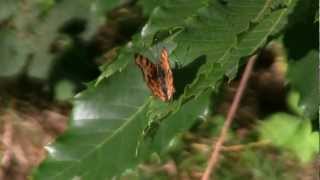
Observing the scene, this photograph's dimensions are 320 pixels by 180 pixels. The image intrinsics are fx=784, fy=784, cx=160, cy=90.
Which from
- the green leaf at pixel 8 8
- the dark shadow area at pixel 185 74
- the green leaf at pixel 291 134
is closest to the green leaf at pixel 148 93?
the dark shadow area at pixel 185 74

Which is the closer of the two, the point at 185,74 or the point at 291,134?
the point at 185,74

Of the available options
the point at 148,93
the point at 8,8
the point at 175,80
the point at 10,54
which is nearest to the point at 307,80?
the point at 148,93

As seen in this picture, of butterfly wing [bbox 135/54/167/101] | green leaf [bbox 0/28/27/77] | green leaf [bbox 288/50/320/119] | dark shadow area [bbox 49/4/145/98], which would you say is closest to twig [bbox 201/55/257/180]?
green leaf [bbox 288/50/320/119]

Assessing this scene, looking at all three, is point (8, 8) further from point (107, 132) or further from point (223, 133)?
point (107, 132)

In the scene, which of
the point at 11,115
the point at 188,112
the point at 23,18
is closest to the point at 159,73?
the point at 188,112

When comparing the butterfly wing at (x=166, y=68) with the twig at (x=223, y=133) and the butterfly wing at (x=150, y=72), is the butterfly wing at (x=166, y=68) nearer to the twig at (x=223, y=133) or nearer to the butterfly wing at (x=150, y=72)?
the butterfly wing at (x=150, y=72)
